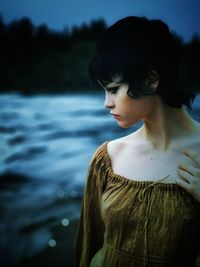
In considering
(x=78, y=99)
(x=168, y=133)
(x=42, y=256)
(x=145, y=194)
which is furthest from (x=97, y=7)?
(x=42, y=256)

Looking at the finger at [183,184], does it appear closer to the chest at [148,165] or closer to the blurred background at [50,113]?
the chest at [148,165]

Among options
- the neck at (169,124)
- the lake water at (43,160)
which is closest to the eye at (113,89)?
the neck at (169,124)

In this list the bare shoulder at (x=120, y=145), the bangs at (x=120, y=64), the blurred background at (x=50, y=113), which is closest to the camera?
the bangs at (x=120, y=64)

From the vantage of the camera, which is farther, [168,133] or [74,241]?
[74,241]

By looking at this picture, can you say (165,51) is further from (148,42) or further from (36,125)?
(36,125)

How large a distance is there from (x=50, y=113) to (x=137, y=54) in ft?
1.84

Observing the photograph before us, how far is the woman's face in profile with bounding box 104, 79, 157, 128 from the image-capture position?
2.63ft

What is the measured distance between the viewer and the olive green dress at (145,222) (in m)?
0.78

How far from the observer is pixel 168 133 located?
2.86ft

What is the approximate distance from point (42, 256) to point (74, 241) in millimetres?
124

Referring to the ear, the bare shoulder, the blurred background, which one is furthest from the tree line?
the ear

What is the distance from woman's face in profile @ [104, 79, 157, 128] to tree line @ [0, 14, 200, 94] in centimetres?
38

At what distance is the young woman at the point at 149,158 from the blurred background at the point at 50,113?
0.27 metres

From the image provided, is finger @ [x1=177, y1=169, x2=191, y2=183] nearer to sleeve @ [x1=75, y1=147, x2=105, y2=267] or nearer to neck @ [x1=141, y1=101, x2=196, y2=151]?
neck @ [x1=141, y1=101, x2=196, y2=151]
